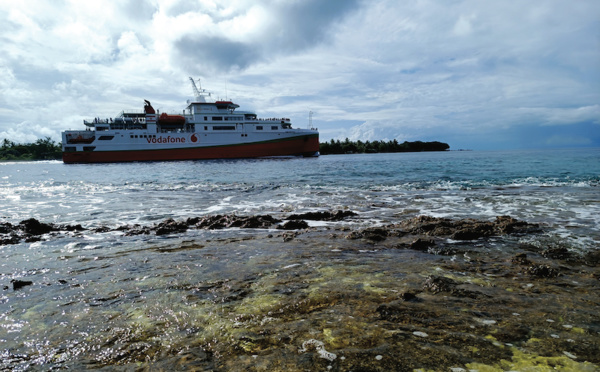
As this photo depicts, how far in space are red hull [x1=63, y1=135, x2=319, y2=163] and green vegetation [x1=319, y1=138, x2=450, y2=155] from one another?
59.2 m

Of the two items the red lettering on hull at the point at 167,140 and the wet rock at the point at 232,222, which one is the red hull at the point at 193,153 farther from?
the wet rock at the point at 232,222

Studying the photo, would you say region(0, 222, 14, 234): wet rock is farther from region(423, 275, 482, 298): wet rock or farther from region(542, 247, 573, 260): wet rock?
A: region(542, 247, 573, 260): wet rock

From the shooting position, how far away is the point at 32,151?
386ft

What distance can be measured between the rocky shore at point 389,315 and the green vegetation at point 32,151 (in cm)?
14083

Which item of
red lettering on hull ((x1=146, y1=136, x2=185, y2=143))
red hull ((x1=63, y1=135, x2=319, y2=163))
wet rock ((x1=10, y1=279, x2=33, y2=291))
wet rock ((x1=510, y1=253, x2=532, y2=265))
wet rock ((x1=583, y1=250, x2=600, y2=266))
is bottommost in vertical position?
wet rock ((x1=10, y1=279, x2=33, y2=291))

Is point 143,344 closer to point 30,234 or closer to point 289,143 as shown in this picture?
point 30,234

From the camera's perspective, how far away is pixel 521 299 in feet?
11.0

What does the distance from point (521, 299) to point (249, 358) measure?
9.97 feet

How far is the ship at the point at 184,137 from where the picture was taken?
52.7 meters

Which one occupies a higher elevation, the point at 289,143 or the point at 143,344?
the point at 289,143

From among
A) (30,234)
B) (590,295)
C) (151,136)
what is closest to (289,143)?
(151,136)

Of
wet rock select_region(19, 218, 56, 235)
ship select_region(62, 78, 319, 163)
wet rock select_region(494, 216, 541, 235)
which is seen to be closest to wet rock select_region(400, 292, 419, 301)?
wet rock select_region(494, 216, 541, 235)

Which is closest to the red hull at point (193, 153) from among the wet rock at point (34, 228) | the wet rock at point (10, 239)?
the wet rock at point (34, 228)

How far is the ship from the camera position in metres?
52.7
